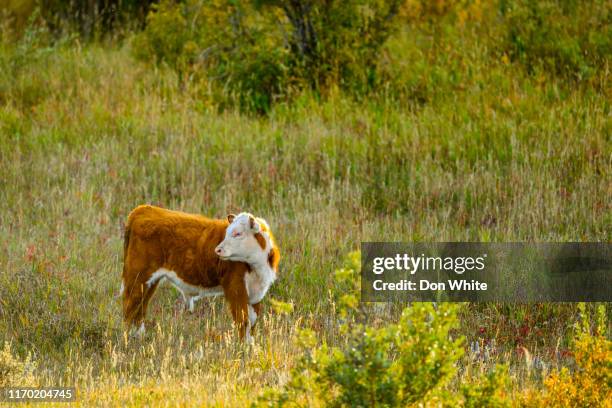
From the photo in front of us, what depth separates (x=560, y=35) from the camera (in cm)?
1445

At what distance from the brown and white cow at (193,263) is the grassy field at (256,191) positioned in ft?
0.91

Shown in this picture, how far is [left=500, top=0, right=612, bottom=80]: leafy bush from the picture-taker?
13.7 meters

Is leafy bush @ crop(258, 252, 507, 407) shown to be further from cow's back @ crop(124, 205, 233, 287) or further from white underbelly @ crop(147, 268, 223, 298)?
white underbelly @ crop(147, 268, 223, 298)

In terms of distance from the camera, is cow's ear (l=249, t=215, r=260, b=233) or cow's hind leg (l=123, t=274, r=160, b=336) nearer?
cow's ear (l=249, t=215, r=260, b=233)

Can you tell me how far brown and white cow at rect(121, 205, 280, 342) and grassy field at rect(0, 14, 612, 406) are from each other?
28 centimetres

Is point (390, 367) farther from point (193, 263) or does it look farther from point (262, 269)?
point (193, 263)

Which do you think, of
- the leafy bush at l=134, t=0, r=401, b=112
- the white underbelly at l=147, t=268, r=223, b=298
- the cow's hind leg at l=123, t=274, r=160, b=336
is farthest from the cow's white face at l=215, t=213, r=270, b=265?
the leafy bush at l=134, t=0, r=401, b=112

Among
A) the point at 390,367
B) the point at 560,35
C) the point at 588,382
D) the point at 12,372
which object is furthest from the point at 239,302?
the point at 560,35

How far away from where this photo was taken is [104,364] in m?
7.05

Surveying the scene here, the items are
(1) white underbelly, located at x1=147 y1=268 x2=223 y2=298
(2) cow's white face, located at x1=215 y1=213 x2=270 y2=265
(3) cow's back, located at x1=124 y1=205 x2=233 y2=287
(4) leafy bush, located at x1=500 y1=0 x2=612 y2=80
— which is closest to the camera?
(2) cow's white face, located at x1=215 y1=213 x2=270 y2=265

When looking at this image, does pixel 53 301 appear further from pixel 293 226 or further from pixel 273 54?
pixel 273 54

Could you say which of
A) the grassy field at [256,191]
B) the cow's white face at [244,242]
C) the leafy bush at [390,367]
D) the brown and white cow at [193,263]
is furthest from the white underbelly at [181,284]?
the leafy bush at [390,367]

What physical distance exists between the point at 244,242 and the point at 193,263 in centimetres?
53

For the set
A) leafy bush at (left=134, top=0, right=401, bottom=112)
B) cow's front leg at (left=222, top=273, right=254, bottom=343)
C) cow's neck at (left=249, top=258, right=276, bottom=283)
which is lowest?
cow's front leg at (left=222, top=273, right=254, bottom=343)
